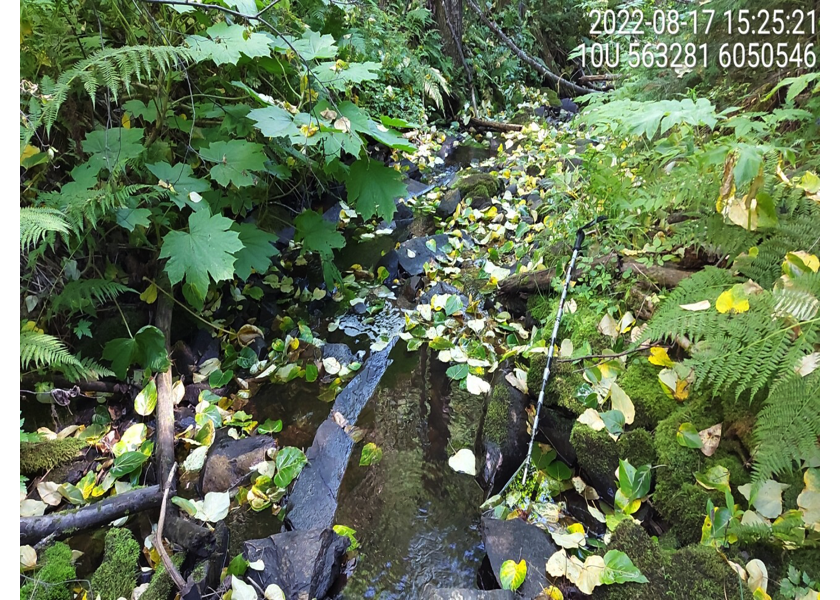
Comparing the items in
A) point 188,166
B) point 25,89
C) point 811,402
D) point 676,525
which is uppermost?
point 25,89

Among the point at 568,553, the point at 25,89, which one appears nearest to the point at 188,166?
the point at 25,89

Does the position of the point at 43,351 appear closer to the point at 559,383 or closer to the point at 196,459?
the point at 196,459

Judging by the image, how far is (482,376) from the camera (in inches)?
107

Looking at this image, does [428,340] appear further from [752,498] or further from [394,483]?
[752,498]

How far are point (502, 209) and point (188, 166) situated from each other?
281 centimetres

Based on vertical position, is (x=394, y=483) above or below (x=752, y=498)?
below

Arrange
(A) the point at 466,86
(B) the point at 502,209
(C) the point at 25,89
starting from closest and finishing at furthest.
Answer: (C) the point at 25,89 → (B) the point at 502,209 → (A) the point at 466,86

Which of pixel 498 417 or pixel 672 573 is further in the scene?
pixel 498 417

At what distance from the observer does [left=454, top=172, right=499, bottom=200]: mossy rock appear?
15.1 feet

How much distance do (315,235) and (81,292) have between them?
1383 mm

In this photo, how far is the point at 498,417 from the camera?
2246mm

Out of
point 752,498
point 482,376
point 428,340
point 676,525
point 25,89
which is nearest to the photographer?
point 752,498

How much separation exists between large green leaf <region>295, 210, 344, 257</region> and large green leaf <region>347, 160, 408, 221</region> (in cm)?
35

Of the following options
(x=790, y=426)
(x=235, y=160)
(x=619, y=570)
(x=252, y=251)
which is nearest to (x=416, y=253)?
(x=252, y=251)
